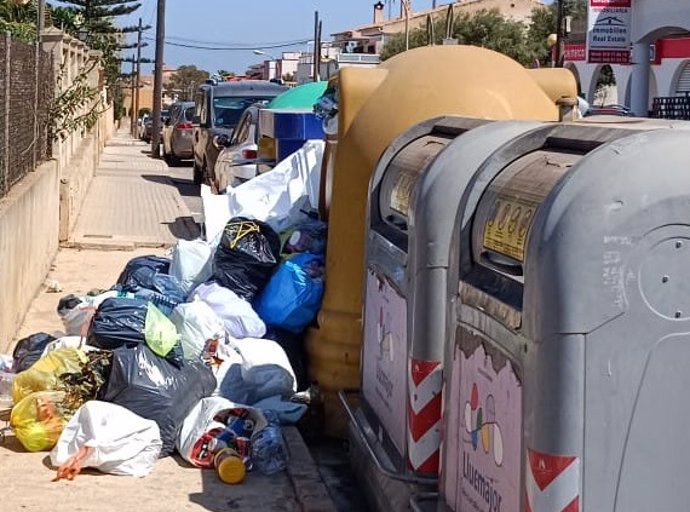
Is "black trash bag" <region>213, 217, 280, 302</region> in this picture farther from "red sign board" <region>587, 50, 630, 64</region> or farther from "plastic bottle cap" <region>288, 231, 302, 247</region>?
"red sign board" <region>587, 50, 630, 64</region>

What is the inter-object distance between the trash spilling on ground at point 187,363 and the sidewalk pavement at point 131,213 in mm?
5691

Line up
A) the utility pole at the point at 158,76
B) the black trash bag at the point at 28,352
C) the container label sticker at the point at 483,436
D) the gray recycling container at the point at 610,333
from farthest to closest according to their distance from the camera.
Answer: the utility pole at the point at 158,76 → the black trash bag at the point at 28,352 → the container label sticker at the point at 483,436 → the gray recycling container at the point at 610,333

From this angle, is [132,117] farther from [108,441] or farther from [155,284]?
[108,441]

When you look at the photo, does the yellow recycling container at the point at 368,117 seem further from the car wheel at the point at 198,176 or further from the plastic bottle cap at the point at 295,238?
the car wheel at the point at 198,176

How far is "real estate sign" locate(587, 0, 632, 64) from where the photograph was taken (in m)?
25.8

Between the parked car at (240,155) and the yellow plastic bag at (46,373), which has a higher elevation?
the parked car at (240,155)

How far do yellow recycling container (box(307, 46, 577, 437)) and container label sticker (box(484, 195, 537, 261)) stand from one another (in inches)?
106

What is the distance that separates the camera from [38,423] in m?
6.04

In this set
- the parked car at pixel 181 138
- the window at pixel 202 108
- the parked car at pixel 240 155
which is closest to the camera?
the parked car at pixel 240 155

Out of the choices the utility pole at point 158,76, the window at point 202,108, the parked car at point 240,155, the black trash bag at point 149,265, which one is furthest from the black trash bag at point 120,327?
the utility pole at point 158,76

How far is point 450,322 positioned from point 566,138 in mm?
827

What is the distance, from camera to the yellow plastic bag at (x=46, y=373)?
253 inches

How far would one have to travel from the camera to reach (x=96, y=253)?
518 inches

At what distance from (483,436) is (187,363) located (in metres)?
3.09
